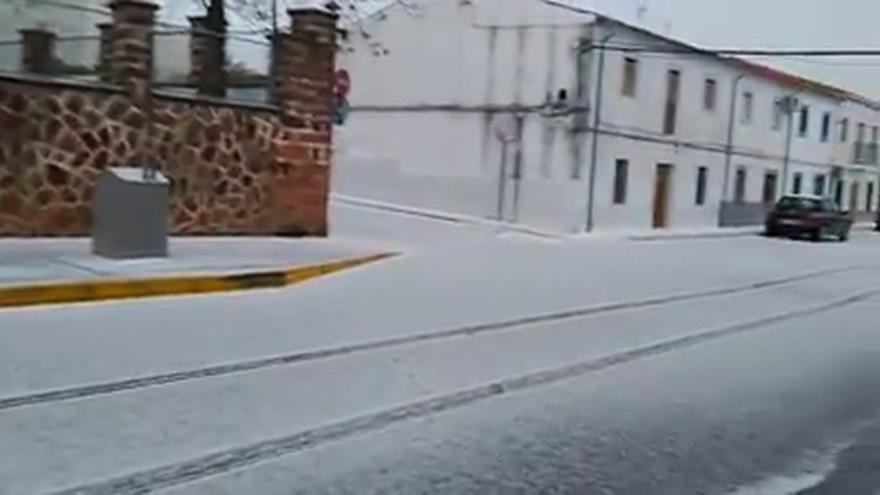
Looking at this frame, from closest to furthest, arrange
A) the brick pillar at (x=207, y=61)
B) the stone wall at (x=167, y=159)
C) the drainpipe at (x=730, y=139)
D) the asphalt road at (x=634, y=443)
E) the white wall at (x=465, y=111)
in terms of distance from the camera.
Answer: the asphalt road at (x=634, y=443), the stone wall at (x=167, y=159), the brick pillar at (x=207, y=61), the white wall at (x=465, y=111), the drainpipe at (x=730, y=139)

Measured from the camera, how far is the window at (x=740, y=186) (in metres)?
40.5

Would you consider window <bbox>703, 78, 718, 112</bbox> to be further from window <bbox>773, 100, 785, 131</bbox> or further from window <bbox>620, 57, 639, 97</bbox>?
window <bbox>773, 100, 785, 131</bbox>

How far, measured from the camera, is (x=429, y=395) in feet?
24.4

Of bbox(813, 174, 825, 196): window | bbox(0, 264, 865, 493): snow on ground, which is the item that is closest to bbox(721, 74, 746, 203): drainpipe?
bbox(813, 174, 825, 196): window

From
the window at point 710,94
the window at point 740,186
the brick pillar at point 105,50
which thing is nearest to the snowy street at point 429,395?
the brick pillar at point 105,50

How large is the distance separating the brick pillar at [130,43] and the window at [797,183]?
34.6 meters

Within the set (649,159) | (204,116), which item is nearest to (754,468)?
(204,116)

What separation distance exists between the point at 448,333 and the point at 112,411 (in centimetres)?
420

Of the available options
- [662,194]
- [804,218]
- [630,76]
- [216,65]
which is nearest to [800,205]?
[804,218]

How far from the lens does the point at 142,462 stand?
5.48m

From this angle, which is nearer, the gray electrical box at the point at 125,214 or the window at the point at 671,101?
the gray electrical box at the point at 125,214

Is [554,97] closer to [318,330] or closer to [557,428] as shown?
[318,330]

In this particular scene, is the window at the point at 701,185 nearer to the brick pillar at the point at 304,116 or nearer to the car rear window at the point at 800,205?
the car rear window at the point at 800,205

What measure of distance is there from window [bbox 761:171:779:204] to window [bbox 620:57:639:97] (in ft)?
37.7
